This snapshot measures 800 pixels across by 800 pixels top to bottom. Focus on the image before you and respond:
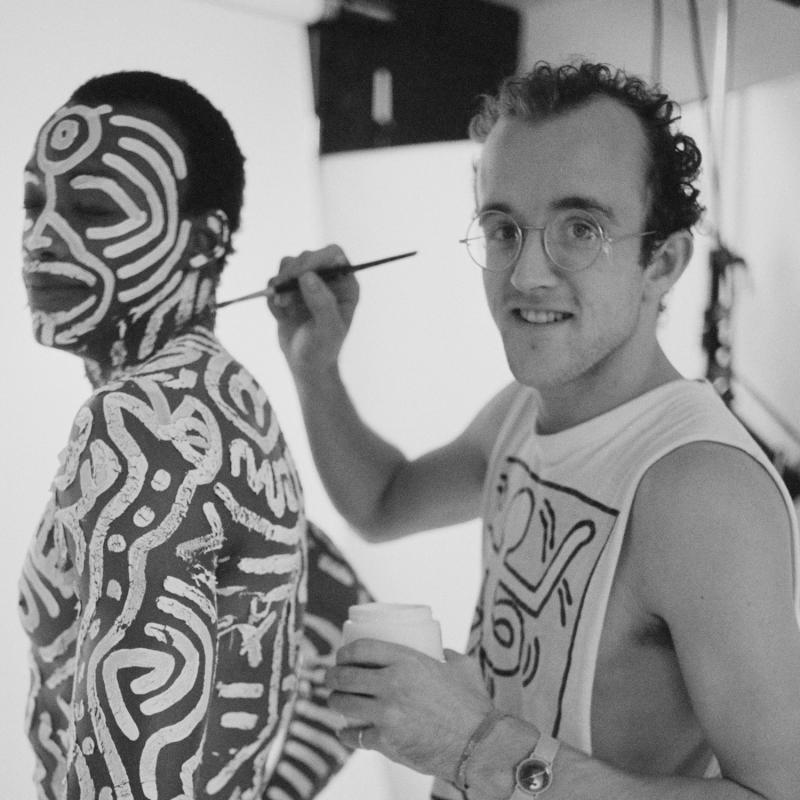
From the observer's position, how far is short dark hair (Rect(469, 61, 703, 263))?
137 cm

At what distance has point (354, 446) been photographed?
1498 mm

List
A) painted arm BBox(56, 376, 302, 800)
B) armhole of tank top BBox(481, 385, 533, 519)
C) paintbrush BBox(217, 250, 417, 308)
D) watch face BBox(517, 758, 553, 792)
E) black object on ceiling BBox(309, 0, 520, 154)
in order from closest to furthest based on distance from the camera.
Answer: painted arm BBox(56, 376, 302, 800), watch face BBox(517, 758, 553, 792), paintbrush BBox(217, 250, 417, 308), black object on ceiling BBox(309, 0, 520, 154), armhole of tank top BBox(481, 385, 533, 519)

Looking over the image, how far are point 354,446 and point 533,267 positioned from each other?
14.1 inches

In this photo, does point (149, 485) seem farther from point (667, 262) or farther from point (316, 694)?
point (667, 262)

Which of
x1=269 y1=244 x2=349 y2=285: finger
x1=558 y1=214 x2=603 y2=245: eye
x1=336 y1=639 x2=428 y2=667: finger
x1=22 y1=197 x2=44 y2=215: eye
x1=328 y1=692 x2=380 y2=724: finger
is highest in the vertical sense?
x1=22 y1=197 x2=44 y2=215: eye

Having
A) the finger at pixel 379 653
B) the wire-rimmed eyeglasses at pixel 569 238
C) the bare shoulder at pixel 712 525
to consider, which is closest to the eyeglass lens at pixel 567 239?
the wire-rimmed eyeglasses at pixel 569 238

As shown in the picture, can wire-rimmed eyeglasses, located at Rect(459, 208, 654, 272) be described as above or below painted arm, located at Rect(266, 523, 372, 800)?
above

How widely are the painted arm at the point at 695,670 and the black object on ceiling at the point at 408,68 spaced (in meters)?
0.61

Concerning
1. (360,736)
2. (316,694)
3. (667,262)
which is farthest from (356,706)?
(667,262)

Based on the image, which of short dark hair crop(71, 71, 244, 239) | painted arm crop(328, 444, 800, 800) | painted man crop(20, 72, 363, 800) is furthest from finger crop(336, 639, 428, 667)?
short dark hair crop(71, 71, 244, 239)

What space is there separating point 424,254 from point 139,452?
59cm

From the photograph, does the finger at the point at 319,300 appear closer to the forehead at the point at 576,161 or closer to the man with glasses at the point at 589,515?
the man with glasses at the point at 589,515

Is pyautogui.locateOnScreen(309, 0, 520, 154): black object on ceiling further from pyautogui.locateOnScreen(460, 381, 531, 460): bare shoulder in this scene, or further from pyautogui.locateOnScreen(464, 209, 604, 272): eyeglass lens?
pyautogui.locateOnScreen(460, 381, 531, 460): bare shoulder

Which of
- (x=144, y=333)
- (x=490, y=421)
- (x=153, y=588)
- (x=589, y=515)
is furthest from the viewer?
(x=490, y=421)
